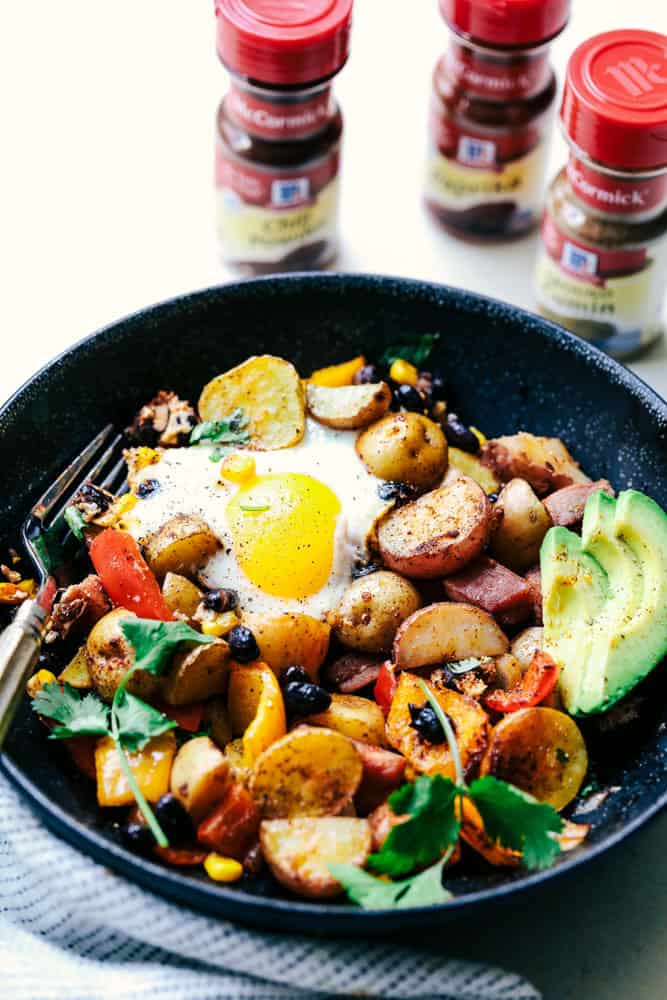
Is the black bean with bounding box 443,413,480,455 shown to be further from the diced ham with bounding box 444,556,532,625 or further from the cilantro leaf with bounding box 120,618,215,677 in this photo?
the cilantro leaf with bounding box 120,618,215,677

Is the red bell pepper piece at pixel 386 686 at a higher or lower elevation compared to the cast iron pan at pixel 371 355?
lower

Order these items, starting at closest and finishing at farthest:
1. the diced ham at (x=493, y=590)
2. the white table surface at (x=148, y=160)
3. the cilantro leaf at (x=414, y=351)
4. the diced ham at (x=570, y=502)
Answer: the diced ham at (x=493, y=590)
the diced ham at (x=570, y=502)
the cilantro leaf at (x=414, y=351)
the white table surface at (x=148, y=160)

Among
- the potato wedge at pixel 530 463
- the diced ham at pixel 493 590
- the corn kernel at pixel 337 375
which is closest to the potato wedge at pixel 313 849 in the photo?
the diced ham at pixel 493 590

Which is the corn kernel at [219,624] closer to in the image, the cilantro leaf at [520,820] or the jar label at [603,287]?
the cilantro leaf at [520,820]

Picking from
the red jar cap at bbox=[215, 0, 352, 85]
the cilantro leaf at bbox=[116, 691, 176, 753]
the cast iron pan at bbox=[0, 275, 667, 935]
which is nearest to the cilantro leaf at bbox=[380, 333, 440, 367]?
the cast iron pan at bbox=[0, 275, 667, 935]

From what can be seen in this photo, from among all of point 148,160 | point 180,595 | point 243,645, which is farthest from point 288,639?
point 148,160

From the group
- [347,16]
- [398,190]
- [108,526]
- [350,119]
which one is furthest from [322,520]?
[350,119]
